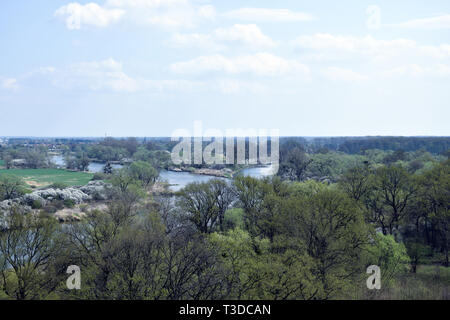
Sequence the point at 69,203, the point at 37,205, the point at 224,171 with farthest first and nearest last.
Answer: the point at 224,171
the point at 69,203
the point at 37,205

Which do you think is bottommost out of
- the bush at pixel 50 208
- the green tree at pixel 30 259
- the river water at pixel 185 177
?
the bush at pixel 50 208

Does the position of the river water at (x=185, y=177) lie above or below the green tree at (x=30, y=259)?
below

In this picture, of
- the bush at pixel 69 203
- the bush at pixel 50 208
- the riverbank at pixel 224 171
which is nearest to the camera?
the bush at pixel 50 208

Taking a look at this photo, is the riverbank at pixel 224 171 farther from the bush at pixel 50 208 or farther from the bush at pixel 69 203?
the bush at pixel 50 208

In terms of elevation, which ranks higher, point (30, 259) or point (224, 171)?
point (30, 259)

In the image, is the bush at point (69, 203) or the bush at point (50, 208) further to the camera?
the bush at point (69, 203)

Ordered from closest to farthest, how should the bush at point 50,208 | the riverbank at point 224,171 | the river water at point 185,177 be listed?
the bush at point 50,208, the river water at point 185,177, the riverbank at point 224,171

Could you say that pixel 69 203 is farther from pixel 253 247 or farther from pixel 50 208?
pixel 253 247

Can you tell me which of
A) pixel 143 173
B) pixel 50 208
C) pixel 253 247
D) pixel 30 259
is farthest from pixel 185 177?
pixel 30 259

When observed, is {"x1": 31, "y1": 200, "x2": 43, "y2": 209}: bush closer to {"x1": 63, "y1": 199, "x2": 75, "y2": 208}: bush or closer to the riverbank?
{"x1": 63, "y1": 199, "x2": 75, "y2": 208}: bush

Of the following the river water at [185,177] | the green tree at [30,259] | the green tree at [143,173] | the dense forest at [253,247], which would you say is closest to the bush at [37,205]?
the green tree at [143,173]
